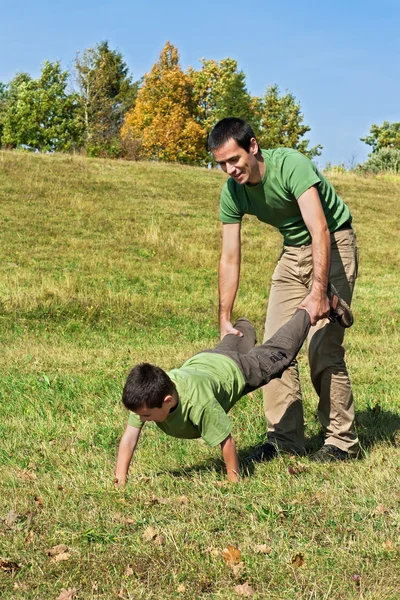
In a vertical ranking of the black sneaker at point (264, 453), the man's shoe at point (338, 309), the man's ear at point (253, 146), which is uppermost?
the man's ear at point (253, 146)

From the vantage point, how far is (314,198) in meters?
5.38

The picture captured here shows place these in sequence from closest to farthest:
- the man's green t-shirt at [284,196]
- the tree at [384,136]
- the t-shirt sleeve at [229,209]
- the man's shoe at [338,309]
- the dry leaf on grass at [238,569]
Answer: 1. the dry leaf on grass at [238,569]
2. the man's green t-shirt at [284,196]
3. the man's shoe at [338,309]
4. the t-shirt sleeve at [229,209]
5. the tree at [384,136]

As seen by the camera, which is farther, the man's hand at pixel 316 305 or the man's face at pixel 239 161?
the man's hand at pixel 316 305

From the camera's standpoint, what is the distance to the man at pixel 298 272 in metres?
5.42

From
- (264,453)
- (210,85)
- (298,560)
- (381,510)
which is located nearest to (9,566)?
(298,560)

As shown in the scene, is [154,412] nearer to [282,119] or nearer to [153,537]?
[153,537]

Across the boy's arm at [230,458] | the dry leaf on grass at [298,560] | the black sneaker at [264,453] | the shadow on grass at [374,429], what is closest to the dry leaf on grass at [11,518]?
the boy's arm at [230,458]

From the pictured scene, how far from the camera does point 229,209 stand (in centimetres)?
600

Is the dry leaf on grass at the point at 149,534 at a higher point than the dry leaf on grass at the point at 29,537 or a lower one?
higher

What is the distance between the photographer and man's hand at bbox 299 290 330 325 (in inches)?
213

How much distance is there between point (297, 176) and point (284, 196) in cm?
21

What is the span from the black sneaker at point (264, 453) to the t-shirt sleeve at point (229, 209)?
1.78m

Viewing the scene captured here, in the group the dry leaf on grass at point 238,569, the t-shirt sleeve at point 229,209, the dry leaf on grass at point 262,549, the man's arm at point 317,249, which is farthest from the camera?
the t-shirt sleeve at point 229,209

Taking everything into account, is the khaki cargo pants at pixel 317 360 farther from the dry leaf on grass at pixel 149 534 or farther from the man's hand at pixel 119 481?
the dry leaf on grass at pixel 149 534
